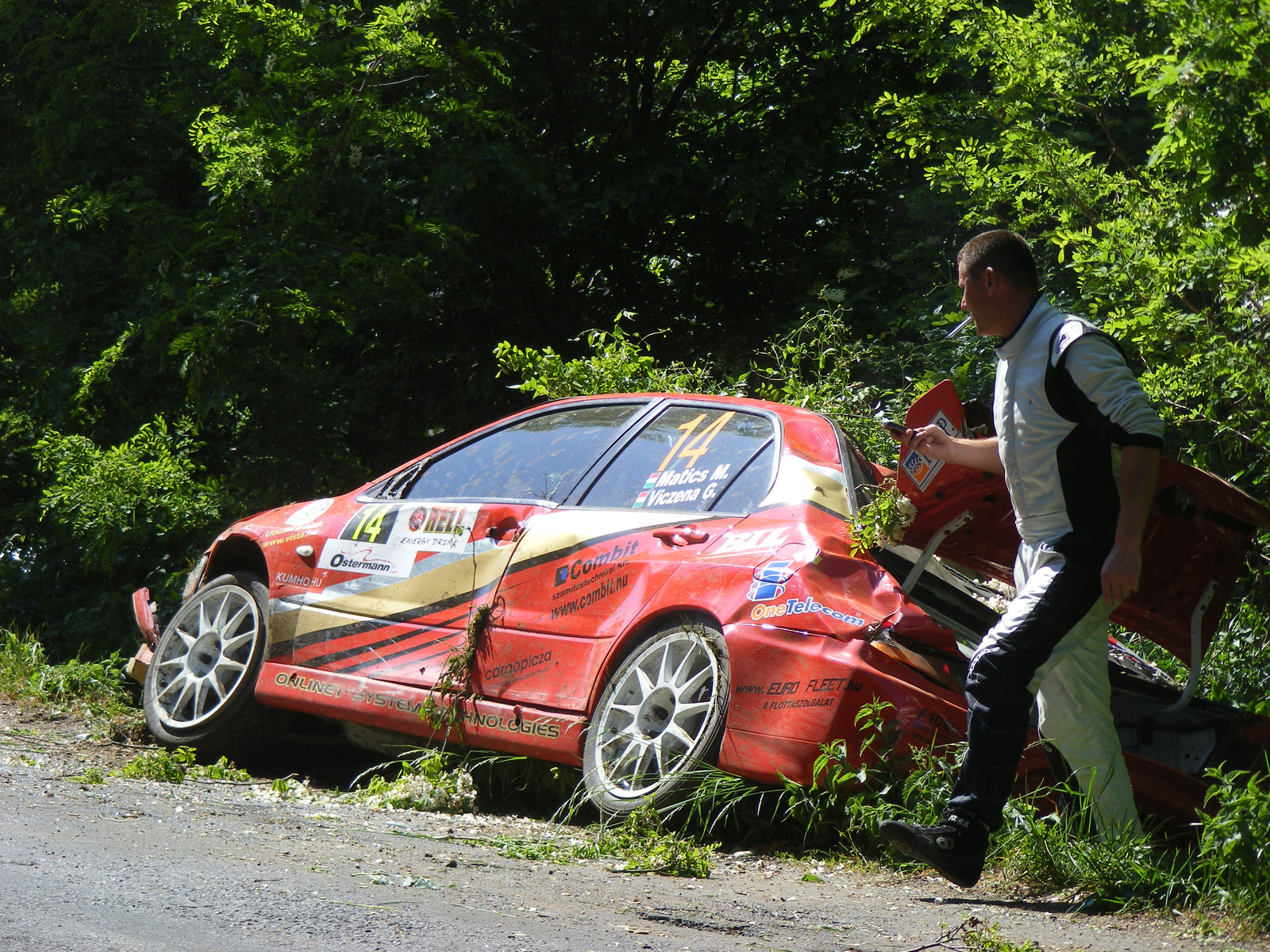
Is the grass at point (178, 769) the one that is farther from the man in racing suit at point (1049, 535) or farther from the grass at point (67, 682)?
the man in racing suit at point (1049, 535)

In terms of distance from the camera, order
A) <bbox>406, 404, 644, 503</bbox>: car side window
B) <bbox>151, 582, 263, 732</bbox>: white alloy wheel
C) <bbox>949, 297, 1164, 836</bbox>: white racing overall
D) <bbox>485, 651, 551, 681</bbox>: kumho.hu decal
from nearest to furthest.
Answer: <bbox>949, 297, 1164, 836</bbox>: white racing overall < <bbox>485, 651, 551, 681</bbox>: kumho.hu decal < <bbox>406, 404, 644, 503</bbox>: car side window < <bbox>151, 582, 263, 732</bbox>: white alloy wheel

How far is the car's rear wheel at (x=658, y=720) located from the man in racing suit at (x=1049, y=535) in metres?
0.86

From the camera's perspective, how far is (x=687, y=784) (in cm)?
395

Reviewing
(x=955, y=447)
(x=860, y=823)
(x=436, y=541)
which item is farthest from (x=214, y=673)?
(x=955, y=447)

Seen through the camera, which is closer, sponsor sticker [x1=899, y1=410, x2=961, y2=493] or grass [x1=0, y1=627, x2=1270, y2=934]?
grass [x1=0, y1=627, x2=1270, y2=934]

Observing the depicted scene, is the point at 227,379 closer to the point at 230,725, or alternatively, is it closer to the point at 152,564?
the point at 152,564

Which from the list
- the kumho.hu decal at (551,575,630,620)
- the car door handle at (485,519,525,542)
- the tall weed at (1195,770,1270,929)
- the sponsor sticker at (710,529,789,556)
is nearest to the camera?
the tall weed at (1195,770,1270,929)

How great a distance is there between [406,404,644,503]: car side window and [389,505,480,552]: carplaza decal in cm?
11

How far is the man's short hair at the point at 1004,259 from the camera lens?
145 inches

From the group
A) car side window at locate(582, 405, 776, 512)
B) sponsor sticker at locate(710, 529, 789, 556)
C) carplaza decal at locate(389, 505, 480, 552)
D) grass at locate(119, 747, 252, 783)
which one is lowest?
grass at locate(119, 747, 252, 783)

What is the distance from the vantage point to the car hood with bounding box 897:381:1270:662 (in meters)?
3.79

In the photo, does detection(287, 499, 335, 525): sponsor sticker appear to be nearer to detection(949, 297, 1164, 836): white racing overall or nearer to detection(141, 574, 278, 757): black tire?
detection(141, 574, 278, 757): black tire

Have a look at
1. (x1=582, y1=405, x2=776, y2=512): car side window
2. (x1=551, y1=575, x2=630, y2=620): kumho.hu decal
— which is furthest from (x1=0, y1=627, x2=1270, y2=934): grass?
(x1=582, y1=405, x2=776, y2=512): car side window

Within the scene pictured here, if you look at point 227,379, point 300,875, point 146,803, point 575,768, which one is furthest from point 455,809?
point 227,379
